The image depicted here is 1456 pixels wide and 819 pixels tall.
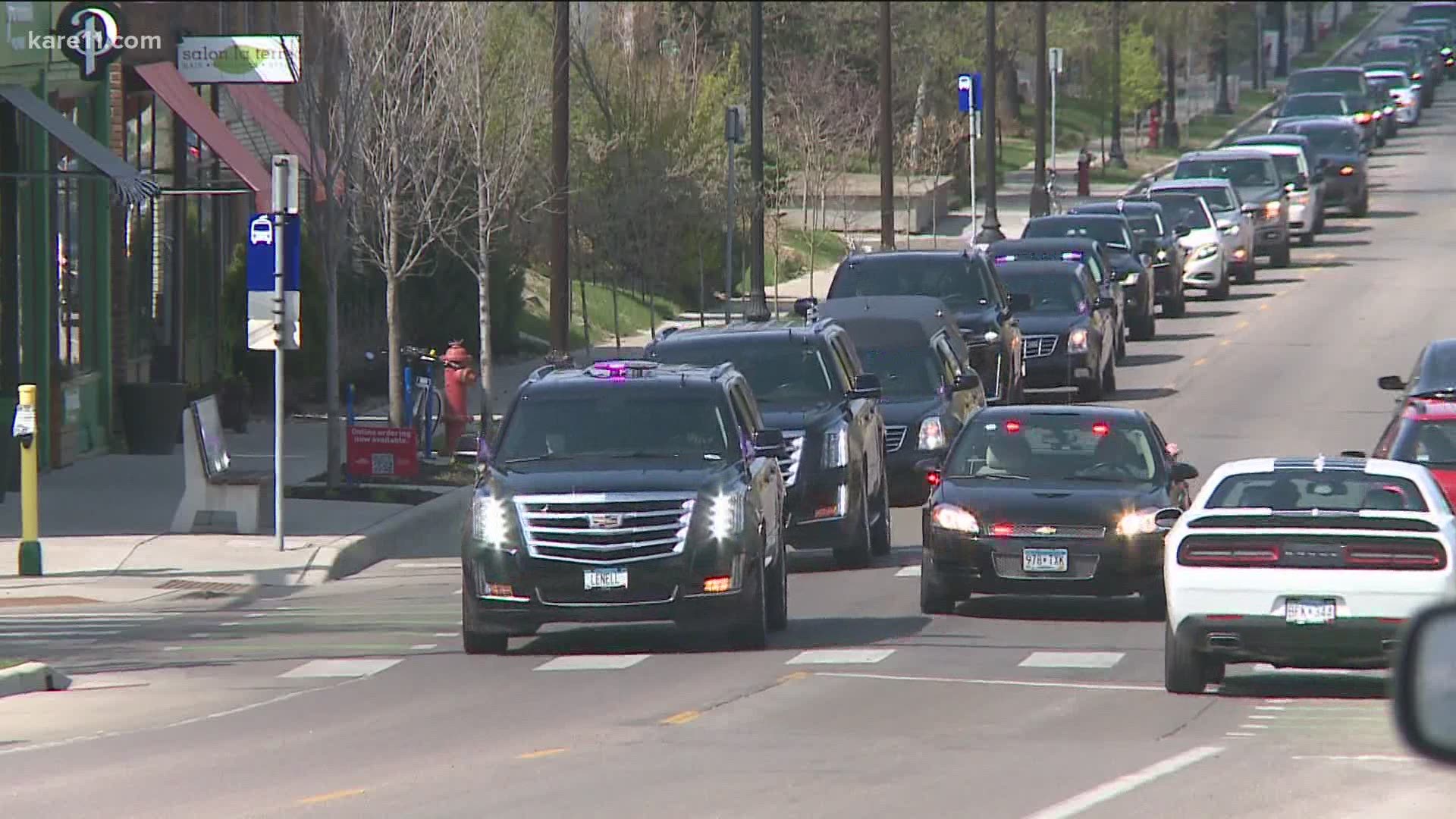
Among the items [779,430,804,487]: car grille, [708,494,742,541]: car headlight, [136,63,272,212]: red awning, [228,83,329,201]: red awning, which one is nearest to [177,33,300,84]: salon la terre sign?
[136,63,272,212]: red awning

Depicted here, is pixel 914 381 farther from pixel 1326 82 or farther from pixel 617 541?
pixel 1326 82

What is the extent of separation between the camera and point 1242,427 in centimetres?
3030

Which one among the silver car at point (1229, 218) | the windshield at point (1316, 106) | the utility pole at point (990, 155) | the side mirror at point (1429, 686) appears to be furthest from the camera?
the windshield at point (1316, 106)

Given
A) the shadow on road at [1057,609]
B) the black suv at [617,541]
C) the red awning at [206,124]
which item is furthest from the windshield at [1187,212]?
the black suv at [617,541]

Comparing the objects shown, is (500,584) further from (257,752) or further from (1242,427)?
(1242,427)

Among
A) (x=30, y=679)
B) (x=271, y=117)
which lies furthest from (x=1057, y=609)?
(x=271, y=117)

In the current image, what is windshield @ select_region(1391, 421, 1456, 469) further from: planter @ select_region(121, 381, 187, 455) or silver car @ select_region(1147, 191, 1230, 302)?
silver car @ select_region(1147, 191, 1230, 302)

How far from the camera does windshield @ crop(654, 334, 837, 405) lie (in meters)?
22.0

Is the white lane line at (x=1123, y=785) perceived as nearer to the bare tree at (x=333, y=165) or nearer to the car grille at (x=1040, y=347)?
the bare tree at (x=333, y=165)

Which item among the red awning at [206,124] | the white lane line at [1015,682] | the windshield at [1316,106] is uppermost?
the windshield at [1316,106]

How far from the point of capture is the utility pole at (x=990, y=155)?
53906mm

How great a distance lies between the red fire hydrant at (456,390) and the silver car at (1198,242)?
20.3 m

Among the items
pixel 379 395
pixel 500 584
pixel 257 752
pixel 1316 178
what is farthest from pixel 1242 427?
pixel 1316 178

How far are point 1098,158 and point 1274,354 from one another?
142 ft
